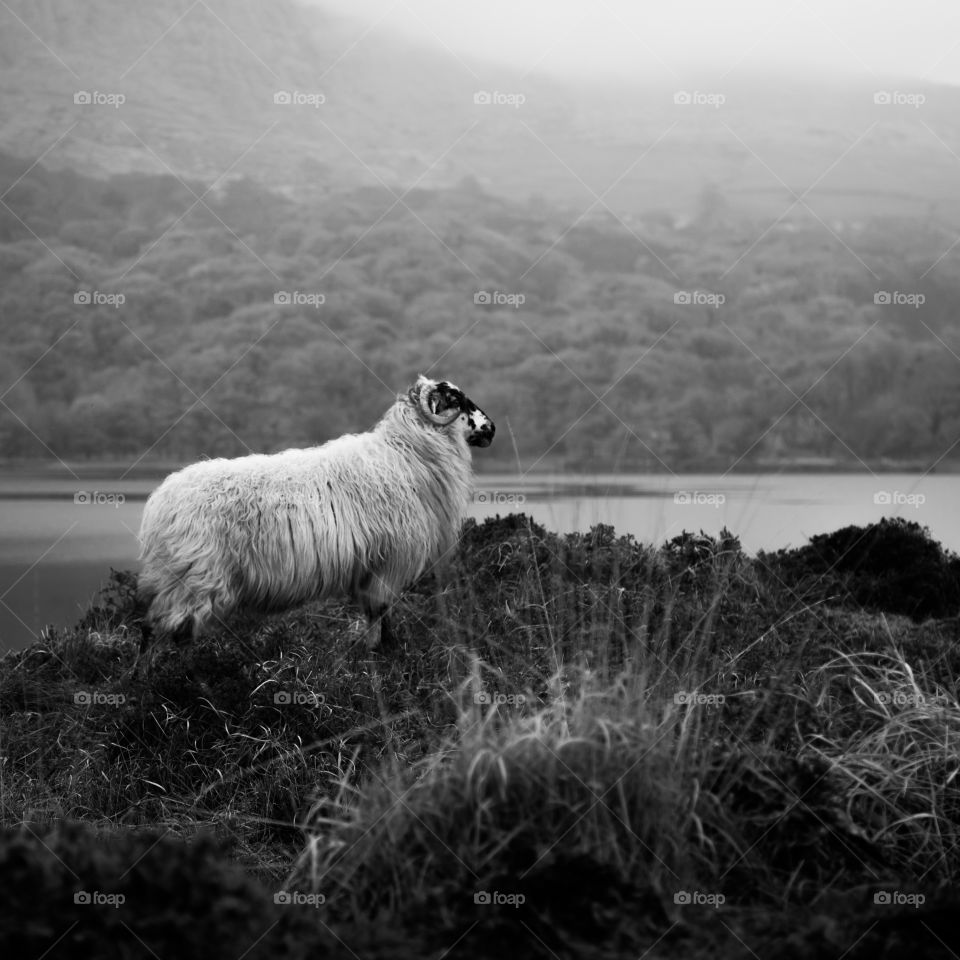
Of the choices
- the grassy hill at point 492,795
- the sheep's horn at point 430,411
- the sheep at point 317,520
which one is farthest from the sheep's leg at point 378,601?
the sheep's horn at point 430,411

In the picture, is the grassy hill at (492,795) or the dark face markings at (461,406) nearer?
the grassy hill at (492,795)

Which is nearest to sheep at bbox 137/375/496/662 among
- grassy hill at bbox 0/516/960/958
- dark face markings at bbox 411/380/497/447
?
dark face markings at bbox 411/380/497/447

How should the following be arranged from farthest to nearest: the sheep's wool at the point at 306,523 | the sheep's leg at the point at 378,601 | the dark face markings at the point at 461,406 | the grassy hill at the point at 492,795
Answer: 1. the dark face markings at the point at 461,406
2. the sheep's leg at the point at 378,601
3. the sheep's wool at the point at 306,523
4. the grassy hill at the point at 492,795

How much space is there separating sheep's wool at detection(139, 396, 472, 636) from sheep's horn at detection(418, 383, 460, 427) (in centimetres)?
9

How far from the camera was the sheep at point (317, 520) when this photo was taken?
835 cm

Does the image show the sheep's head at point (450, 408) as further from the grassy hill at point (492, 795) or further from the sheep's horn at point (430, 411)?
the grassy hill at point (492, 795)

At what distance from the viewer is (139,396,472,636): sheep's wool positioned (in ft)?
27.4

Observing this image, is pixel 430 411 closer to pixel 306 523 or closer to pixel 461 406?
pixel 461 406

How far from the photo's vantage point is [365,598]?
30.1 ft

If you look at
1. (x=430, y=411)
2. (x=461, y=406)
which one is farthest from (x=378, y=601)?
(x=461, y=406)

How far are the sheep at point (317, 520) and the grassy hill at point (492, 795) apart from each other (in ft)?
1.29

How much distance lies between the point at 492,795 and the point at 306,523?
4.49 m

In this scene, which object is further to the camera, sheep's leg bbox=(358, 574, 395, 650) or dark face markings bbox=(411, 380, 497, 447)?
dark face markings bbox=(411, 380, 497, 447)

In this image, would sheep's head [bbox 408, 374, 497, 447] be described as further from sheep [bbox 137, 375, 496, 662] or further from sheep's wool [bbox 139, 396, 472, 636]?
sheep's wool [bbox 139, 396, 472, 636]
